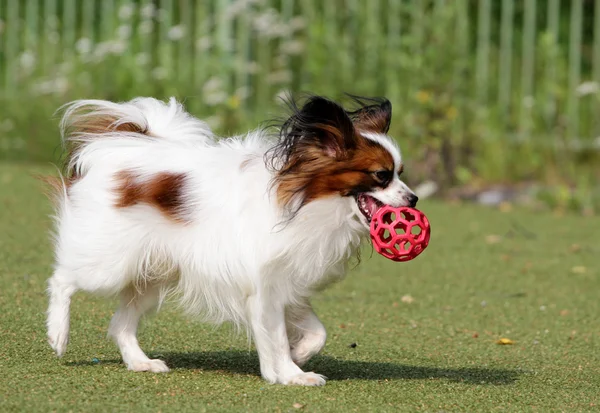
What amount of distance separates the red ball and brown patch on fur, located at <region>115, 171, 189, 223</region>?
802 millimetres

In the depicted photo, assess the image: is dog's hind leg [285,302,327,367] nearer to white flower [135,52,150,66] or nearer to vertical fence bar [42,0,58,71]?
white flower [135,52,150,66]

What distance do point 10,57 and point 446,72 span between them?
5247 millimetres

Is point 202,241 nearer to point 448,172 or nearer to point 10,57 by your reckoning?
point 448,172

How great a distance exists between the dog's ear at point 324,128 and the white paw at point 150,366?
1098 millimetres

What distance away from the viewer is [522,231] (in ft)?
31.1

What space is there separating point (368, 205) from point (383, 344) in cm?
129

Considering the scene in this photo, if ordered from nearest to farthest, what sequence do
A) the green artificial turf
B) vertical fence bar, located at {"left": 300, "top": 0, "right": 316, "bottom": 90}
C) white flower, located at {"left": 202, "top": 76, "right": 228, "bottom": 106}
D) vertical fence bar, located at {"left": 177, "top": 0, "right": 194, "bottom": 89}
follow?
1. the green artificial turf
2. vertical fence bar, located at {"left": 300, "top": 0, "right": 316, "bottom": 90}
3. white flower, located at {"left": 202, "top": 76, "right": 228, "bottom": 106}
4. vertical fence bar, located at {"left": 177, "top": 0, "right": 194, "bottom": 89}

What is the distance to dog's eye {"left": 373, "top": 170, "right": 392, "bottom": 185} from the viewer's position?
14.9 ft

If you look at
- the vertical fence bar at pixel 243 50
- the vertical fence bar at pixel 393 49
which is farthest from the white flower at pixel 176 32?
the vertical fence bar at pixel 393 49

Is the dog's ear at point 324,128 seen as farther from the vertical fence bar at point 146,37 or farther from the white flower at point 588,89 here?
the vertical fence bar at point 146,37

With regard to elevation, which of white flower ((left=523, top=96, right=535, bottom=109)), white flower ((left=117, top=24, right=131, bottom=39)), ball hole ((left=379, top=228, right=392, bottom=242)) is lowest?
white flower ((left=523, top=96, right=535, bottom=109))

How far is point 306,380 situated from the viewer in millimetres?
4602

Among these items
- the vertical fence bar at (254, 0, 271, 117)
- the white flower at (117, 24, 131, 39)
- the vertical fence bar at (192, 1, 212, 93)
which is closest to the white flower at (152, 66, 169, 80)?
the vertical fence bar at (192, 1, 212, 93)

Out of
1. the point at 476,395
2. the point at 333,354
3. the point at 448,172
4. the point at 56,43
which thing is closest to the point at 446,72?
the point at 448,172
